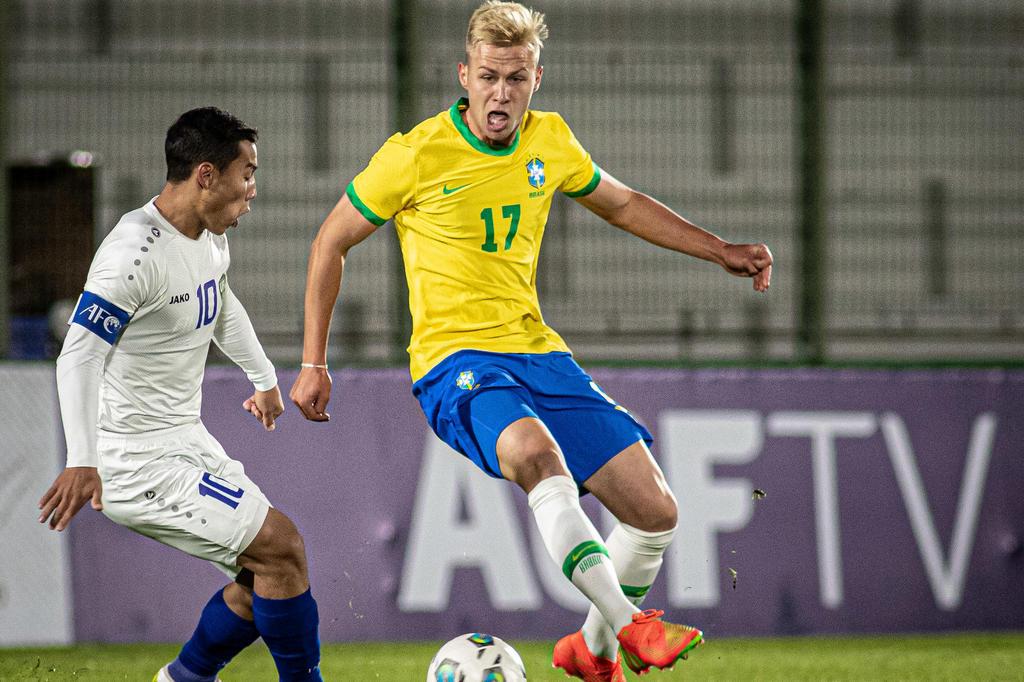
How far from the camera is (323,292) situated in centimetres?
452

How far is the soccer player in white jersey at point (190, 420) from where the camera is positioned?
428cm

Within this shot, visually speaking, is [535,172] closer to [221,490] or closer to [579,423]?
[579,423]

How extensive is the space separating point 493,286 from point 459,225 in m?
0.23

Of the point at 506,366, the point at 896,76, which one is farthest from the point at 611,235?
the point at 506,366

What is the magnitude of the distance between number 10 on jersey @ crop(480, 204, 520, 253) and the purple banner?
7.69 ft

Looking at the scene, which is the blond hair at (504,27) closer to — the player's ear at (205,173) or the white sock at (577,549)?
the player's ear at (205,173)

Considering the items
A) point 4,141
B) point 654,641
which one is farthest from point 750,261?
point 4,141

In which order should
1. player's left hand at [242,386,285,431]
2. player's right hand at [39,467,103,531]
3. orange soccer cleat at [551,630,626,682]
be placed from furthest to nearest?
player's left hand at [242,386,285,431] < orange soccer cleat at [551,630,626,682] < player's right hand at [39,467,103,531]

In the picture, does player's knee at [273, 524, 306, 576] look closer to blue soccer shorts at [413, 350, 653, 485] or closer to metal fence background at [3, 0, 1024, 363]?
blue soccer shorts at [413, 350, 653, 485]

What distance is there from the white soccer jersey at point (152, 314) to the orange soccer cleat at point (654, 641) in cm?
162

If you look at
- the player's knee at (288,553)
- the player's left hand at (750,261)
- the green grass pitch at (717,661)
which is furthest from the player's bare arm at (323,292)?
the green grass pitch at (717,661)

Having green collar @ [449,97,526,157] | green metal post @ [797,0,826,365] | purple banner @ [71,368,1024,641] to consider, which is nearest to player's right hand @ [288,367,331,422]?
green collar @ [449,97,526,157]

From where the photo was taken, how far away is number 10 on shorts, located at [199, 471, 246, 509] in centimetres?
430

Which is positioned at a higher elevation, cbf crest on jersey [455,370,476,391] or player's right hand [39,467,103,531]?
cbf crest on jersey [455,370,476,391]
